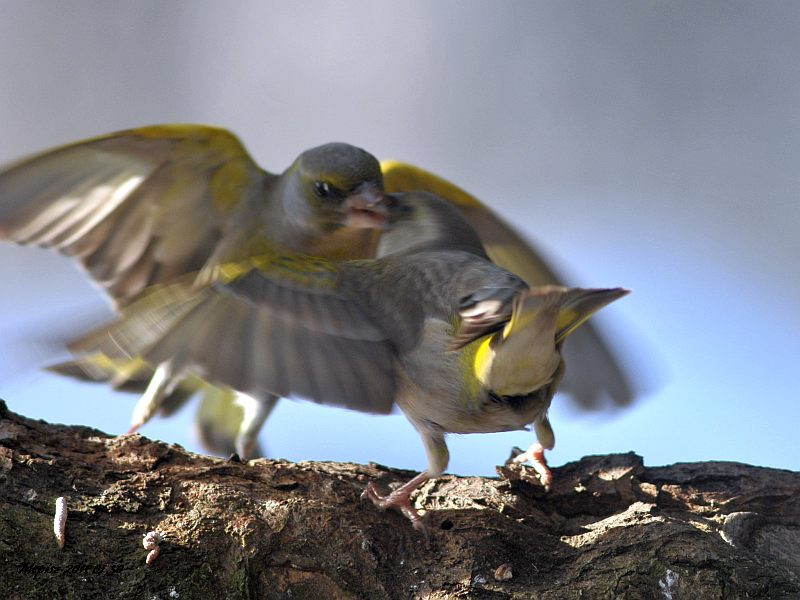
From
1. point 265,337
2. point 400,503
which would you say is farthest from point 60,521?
point 400,503

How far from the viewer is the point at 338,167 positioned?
12.8 ft

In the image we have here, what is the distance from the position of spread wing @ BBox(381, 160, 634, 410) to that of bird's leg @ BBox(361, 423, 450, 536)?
96 cm

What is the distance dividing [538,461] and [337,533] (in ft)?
3.26

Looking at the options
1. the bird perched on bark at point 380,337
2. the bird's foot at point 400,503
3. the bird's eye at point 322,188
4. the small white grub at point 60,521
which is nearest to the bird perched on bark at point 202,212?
the bird's eye at point 322,188

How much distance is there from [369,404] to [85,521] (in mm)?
896

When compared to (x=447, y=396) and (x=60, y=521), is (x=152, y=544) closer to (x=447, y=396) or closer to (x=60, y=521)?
(x=60, y=521)

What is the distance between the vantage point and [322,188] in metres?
3.97

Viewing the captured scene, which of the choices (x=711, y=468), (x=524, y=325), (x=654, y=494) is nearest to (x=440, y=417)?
(x=524, y=325)

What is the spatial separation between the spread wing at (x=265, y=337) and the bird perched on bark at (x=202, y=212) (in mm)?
852

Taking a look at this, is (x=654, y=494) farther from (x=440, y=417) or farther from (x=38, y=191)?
(x=38, y=191)

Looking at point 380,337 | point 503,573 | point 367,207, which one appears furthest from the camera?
point 367,207

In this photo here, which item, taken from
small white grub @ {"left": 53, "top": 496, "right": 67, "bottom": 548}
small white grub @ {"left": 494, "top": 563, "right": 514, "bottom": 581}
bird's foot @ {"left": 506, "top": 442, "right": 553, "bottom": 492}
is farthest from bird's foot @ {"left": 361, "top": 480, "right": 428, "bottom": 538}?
small white grub @ {"left": 53, "top": 496, "right": 67, "bottom": 548}

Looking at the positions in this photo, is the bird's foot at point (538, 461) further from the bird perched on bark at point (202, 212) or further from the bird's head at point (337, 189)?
the bird's head at point (337, 189)

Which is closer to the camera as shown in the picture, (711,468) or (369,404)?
(369,404)
